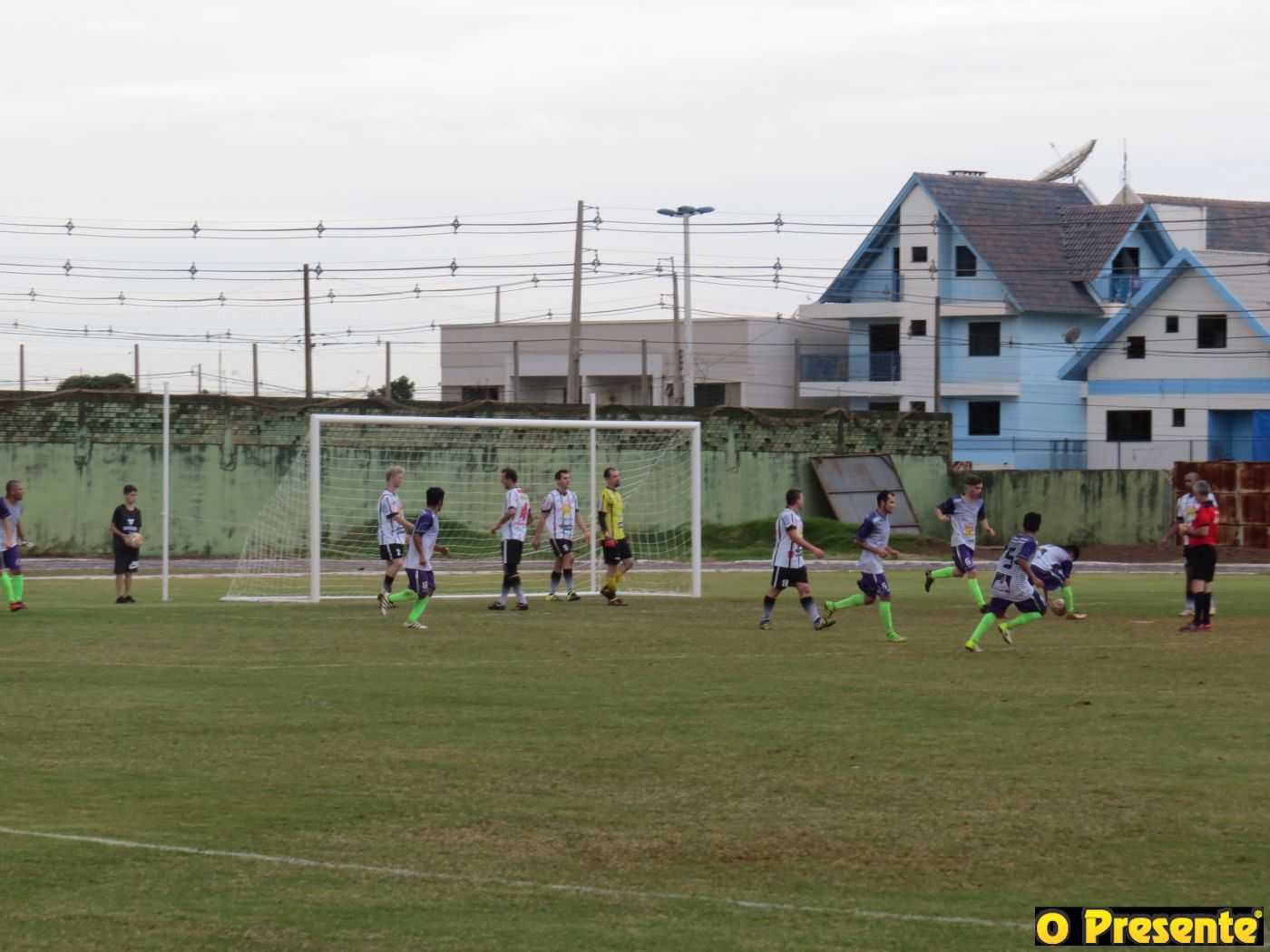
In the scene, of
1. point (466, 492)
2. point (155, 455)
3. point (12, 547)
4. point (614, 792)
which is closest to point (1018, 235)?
point (466, 492)

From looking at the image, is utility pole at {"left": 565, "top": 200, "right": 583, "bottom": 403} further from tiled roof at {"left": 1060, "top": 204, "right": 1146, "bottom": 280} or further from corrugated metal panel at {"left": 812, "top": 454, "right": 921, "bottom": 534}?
tiled roof at {"left": 1060, "top": 204, "right": 1146, "bottom": 280}

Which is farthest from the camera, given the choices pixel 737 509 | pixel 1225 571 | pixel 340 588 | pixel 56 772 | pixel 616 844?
pixel 737 509

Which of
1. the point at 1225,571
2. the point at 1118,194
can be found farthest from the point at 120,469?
the point at 1118,194

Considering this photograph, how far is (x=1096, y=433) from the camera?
66.9 meters

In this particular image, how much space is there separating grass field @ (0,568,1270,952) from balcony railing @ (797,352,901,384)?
48.8 m

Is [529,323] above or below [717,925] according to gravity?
above

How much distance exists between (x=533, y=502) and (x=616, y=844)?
3484 centimetres

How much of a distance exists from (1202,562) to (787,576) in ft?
17.1

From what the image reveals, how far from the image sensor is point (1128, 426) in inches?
2601

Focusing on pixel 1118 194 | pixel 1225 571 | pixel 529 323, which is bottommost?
pixel 1225 571

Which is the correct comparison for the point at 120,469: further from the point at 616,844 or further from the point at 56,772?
the point at 616,844

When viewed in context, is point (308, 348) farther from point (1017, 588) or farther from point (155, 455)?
point (1017, 588)

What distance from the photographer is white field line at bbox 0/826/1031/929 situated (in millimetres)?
7797

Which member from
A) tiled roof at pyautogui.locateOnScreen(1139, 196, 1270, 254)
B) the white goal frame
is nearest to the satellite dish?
tiled roof at pyautogui.locateOnScreen(1139, 196, 1270, 254)
